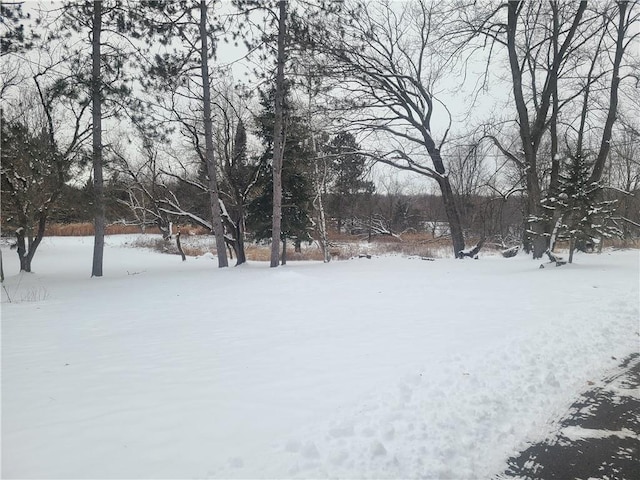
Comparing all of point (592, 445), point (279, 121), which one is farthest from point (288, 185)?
point (592, 445)

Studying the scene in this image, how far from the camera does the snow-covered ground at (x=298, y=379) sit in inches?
102

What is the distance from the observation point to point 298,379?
3.79 metres

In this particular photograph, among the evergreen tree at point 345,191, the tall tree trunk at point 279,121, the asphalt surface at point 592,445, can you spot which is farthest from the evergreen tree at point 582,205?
the evergreen tree at point 345,191

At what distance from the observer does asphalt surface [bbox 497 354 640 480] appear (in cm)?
255

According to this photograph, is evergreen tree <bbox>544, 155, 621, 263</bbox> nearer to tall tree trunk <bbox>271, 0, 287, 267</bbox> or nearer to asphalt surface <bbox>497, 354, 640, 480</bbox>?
asphalt surface <bbox>497, 354, 640, 480</bbox>

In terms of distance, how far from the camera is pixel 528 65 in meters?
16.8

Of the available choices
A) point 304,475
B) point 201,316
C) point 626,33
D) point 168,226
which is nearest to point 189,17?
point 201,316

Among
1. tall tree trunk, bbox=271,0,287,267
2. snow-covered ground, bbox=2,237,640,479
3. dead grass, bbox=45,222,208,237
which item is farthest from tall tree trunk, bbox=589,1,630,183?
dead grass, bbox=45,222,208,237

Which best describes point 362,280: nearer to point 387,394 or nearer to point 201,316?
point 201,316

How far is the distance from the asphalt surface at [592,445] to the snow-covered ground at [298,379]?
15 cm

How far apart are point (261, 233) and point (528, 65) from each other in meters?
14.0

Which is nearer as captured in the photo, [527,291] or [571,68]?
[527,291]

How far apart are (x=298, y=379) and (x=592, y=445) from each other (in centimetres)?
245

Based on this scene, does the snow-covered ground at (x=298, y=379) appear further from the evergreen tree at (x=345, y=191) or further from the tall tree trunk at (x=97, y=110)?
the evergreen tree at (x=345, y=191)
